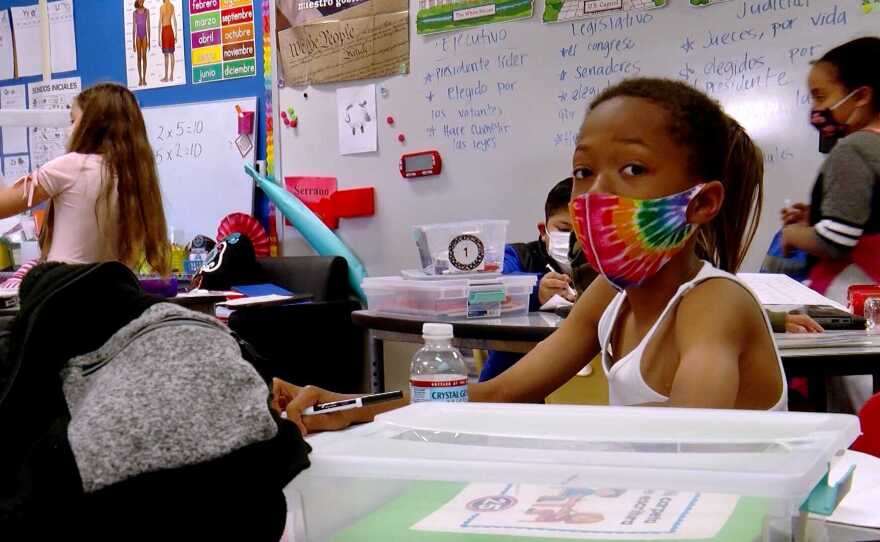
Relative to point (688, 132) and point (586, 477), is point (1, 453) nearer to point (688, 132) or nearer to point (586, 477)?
point (586, 477)

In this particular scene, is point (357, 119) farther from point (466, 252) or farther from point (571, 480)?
point (571, 480)

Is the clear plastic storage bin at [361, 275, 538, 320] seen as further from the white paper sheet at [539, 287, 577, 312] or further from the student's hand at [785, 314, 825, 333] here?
the student's hand at [785, 314, 825, 333]

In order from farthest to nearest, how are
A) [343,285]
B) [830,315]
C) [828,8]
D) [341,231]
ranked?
[341,231] → [343,285] → [828,8] → [830,315]

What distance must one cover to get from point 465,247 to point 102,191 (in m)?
1.42

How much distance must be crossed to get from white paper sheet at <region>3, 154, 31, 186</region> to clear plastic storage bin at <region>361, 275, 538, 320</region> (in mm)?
3810

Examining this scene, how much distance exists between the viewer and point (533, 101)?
3.61m

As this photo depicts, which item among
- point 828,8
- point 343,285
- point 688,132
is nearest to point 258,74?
point 343,285

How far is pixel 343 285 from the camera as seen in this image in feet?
12.6

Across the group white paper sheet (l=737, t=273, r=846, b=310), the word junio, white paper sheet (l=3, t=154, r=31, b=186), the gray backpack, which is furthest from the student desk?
white paper sheet (l=3, t=154, r=31, b=186)

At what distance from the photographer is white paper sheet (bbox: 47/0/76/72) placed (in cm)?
509

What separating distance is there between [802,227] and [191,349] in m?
2.42

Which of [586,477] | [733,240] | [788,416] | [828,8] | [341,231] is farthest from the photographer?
[341,231]

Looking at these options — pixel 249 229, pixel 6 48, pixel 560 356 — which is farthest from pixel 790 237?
pixel 6 48

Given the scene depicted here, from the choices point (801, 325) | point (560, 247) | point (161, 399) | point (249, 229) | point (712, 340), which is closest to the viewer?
point (161, 399)
